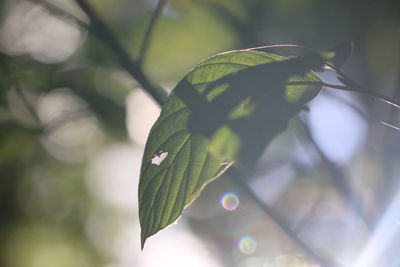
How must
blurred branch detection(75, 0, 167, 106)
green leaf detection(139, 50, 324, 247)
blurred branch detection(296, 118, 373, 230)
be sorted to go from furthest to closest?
1. blurred branch detection(296, 118, 373, 230)
2. blurred branch detection(75, 0, 167, 106)
3. green leaf detection(139, 50, 324, 247)

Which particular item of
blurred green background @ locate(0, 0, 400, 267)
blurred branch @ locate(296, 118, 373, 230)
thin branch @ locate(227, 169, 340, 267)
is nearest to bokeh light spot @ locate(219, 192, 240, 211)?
blurred green background @ locate(0, 0, 400, 267)

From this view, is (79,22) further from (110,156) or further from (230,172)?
(110,156)

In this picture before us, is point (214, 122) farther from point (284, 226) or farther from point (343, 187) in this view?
point (343, 187)

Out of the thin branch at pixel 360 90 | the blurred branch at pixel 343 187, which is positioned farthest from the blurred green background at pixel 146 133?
the thin branch at pixel 360 90

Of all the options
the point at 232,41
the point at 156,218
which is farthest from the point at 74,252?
the point at 156,218

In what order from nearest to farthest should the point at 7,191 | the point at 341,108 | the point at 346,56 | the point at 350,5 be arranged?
the point at 346,56 → the point at 341,108 → the point at 350,5 → the point at 7,191

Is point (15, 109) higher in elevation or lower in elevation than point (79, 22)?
lower

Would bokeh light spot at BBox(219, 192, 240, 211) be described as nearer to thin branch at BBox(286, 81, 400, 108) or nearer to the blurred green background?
the blurred green background
